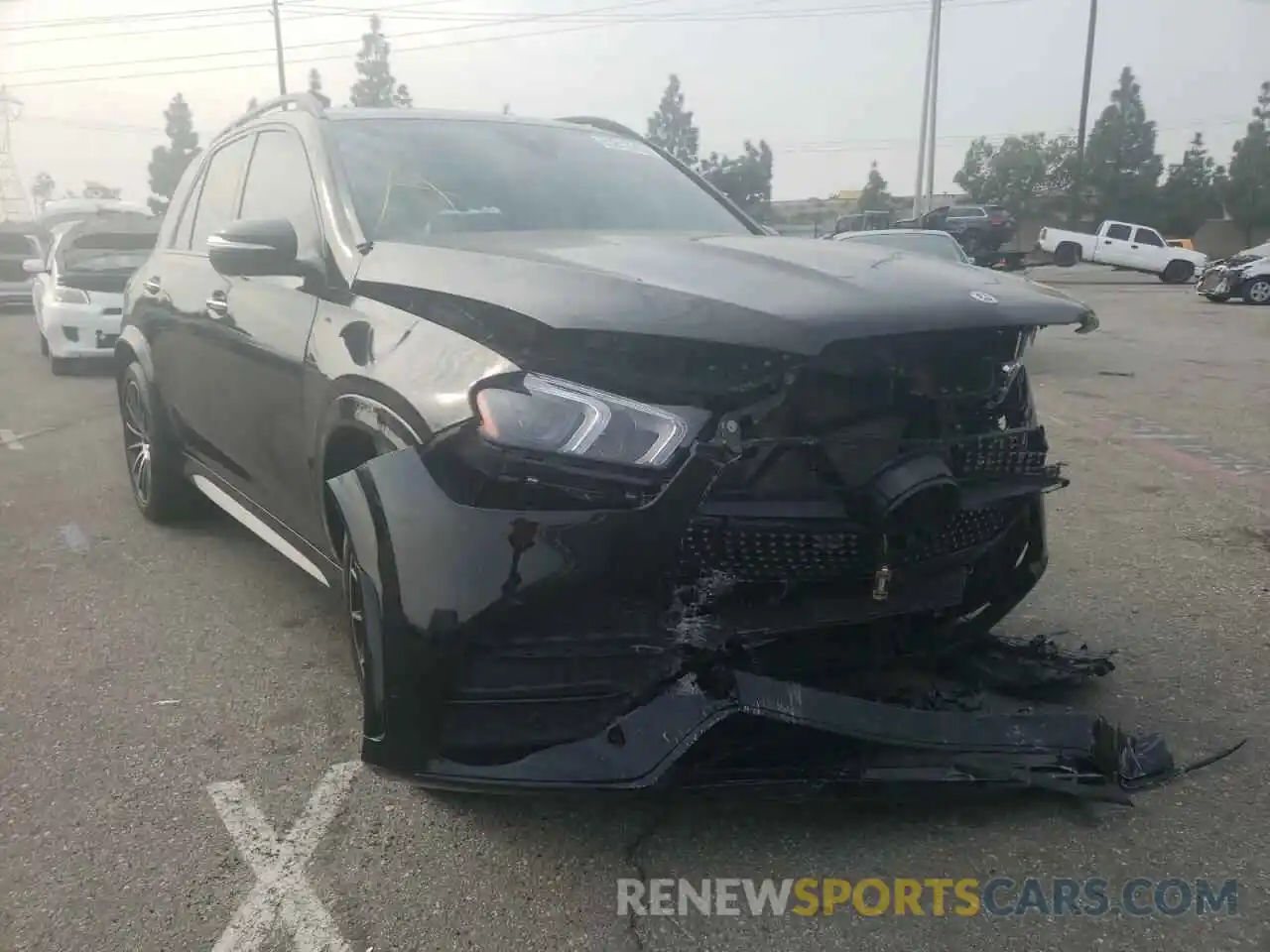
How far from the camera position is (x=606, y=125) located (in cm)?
479

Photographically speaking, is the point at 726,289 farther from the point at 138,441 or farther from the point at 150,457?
the point at 138,441

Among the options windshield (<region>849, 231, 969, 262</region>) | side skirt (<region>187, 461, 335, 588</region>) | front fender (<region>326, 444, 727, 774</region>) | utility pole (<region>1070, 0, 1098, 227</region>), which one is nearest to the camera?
front fender (<region>326, 444, 727, 774</region>)

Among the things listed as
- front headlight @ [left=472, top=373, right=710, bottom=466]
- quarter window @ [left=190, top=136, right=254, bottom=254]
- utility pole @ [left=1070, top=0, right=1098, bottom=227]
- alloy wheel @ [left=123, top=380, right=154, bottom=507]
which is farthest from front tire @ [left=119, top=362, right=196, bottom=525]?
utility pole @ [left=1070, top=0, right=1098, bottom=227]

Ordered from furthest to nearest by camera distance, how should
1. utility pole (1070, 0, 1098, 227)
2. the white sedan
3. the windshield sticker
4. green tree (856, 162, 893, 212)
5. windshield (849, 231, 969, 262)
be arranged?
green tree (856, 162, 893, 212), utility pole (1070, 0, 1098, 227), the white sedan, windshield (849, 231, 969, 262), the windshield sticker

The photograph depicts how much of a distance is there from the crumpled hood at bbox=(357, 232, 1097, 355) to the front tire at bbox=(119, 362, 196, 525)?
2.36 metres

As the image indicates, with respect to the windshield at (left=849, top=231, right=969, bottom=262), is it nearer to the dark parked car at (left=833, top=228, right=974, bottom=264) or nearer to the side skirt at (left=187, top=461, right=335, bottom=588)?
the dark parked car at (left=833, top=228, right=974, bottom=264)

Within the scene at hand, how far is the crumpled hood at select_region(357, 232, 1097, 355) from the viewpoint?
2354 mm

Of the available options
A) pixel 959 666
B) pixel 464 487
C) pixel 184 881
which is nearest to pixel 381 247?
pixel 464 487

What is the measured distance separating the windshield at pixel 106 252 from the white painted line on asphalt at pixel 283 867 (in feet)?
35.1

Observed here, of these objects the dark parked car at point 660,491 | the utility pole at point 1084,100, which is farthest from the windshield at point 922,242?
the utility pole at point 1084,100

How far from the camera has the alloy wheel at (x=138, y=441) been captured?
205 inches

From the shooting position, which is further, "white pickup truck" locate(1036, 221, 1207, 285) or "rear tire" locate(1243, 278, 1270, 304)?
"white pickup truck" locate(1036, 221, 1207, 285)

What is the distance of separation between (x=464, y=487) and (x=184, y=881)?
112 centimetres

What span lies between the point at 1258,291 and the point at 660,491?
2451 cm
